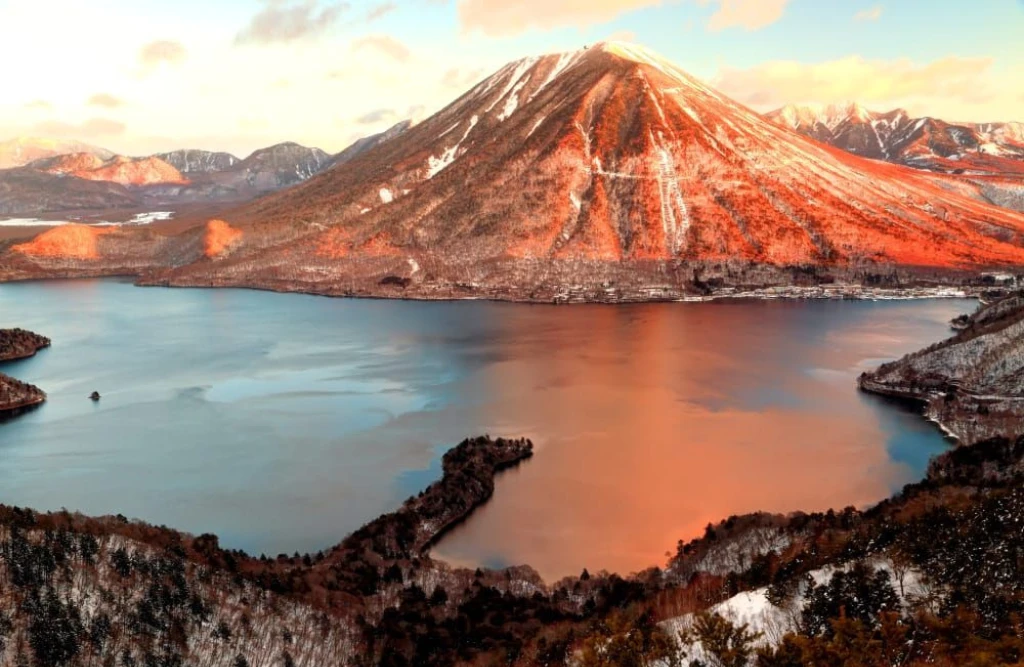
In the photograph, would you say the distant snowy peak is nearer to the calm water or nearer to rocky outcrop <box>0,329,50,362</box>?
the calm water

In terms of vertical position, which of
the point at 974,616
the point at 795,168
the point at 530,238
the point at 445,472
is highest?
the point at 795,168

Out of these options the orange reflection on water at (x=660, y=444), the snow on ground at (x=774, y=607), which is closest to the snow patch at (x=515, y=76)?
the orange reflection on water at (x=660, y=444)

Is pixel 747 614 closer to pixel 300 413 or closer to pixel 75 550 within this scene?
pixel 75 550

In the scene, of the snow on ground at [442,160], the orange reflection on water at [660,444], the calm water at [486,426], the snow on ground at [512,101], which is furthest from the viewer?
the snow on ground at [512,101]

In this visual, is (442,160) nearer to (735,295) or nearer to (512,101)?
(512,101)

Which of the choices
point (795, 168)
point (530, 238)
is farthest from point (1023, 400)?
point (795, 168)

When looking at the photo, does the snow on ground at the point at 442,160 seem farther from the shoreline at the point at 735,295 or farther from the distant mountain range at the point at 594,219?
the shoreline at the point at 735,295
